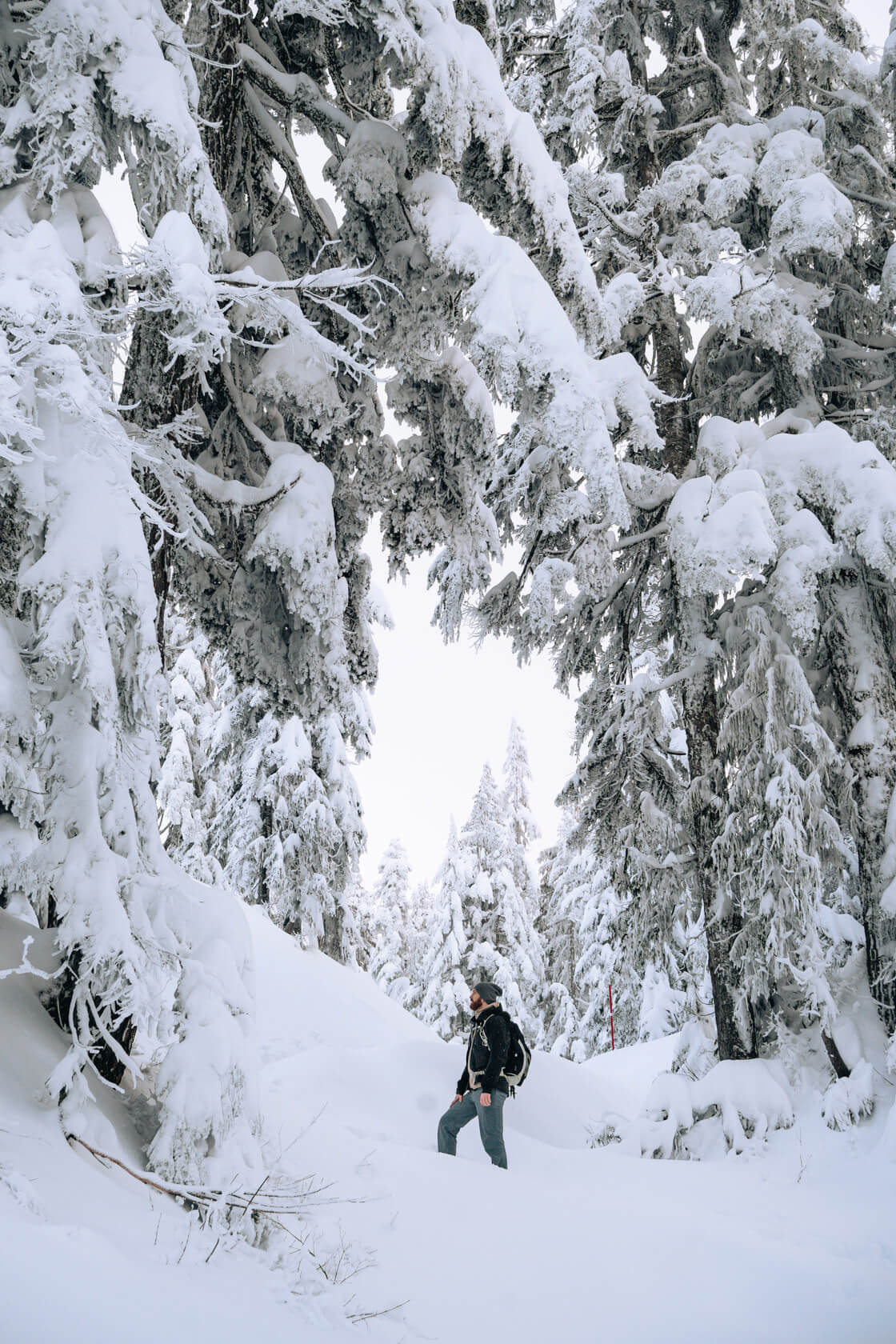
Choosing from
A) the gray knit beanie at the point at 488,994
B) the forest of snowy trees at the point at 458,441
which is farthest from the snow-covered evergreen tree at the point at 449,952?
the gray knit beanie at the point at 488,994

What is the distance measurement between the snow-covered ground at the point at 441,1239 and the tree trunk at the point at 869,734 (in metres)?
1.23

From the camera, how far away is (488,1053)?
6.20 meters

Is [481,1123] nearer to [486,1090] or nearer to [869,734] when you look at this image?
[486,1090]

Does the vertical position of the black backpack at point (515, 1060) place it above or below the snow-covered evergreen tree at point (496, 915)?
above

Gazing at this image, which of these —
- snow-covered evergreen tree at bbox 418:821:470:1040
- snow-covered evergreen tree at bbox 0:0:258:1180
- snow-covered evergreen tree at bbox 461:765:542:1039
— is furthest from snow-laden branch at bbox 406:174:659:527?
snow-covered evergreen tree at bbox 461:765:542:1039

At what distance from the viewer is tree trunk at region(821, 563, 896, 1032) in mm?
6910

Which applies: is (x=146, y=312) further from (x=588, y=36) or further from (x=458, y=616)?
(x=588, y=36)

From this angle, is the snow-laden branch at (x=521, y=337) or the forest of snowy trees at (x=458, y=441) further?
the snow-laden branch at (x=521, y=337)

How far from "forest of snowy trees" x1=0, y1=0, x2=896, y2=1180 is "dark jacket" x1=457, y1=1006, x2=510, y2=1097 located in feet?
6.81

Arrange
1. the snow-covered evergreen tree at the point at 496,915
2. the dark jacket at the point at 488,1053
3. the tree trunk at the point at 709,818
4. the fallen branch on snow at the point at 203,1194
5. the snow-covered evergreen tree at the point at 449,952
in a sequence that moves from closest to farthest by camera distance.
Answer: the fallen branch on snow at the point at 203,1194, the dark jacket at the point at 488,1053, the tree trunk at the point at 709,818, the snow-covered evergreen tree at the point at 449,952, the snow-covered evergreen tree at the point at 496,915

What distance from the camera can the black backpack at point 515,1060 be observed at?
6.37 m

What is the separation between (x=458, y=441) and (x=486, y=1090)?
439cm

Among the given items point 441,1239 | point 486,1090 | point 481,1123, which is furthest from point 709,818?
point 441,1239

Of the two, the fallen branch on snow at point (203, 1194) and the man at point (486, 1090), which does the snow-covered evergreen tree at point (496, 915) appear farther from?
the fallen branch on snow at point (203, 1194)
